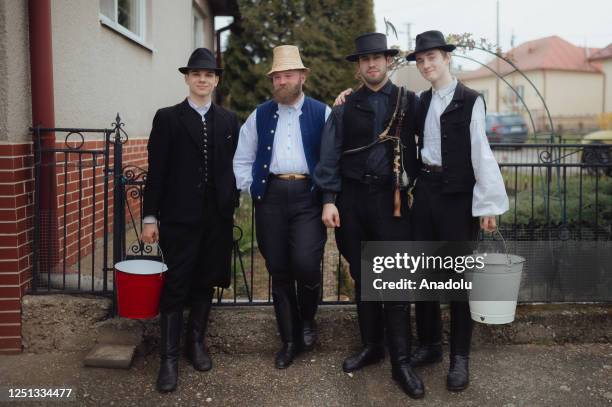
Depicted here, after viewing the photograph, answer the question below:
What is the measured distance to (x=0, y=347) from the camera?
156 inches

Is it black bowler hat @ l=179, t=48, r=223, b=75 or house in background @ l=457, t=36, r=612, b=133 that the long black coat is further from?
house in background @ l=457, t=36, r=612, b=133

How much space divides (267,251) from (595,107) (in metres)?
49.3

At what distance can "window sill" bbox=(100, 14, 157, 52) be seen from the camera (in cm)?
563

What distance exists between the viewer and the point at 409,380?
3.50 m

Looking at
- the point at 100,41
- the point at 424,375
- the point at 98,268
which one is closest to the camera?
the point at 424,375

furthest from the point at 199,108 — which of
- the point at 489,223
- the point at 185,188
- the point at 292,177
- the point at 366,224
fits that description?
the point at 489,223

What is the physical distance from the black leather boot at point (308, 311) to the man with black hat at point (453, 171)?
0.75 metres

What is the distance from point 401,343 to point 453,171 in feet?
3.46

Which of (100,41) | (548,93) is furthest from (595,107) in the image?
(100,41)

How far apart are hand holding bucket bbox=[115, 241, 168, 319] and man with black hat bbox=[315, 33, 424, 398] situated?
108 cm

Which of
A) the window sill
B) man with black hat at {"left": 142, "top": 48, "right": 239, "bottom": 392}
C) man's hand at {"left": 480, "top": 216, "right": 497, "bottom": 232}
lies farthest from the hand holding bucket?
the window sill

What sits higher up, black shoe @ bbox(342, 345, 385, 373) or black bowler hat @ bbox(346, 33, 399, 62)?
black bowler hat @ bbox(346, 33, 399, 62)

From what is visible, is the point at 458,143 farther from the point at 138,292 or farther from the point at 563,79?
the point at 563,79

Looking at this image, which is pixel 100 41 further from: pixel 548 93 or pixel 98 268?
pixel 548 93
